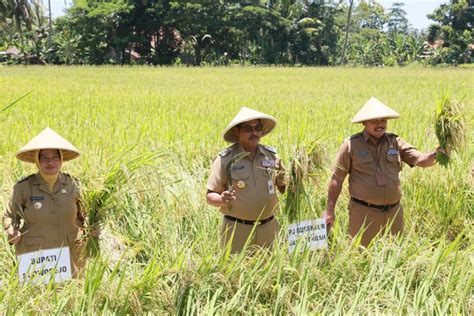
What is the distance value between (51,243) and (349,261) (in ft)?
5.09

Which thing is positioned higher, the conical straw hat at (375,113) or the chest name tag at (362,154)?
the conical straw hat at (375,113)

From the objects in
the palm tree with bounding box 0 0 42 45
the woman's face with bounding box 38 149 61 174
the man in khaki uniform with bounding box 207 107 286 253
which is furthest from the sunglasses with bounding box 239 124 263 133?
the palm tree with bounding box 0 0 42 45

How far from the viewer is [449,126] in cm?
308

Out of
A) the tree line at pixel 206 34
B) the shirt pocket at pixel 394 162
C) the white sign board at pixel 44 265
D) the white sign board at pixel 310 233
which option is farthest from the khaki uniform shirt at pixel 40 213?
the tree line at pixel 206 34

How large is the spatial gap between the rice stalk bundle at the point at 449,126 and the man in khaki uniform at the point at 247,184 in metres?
1.02

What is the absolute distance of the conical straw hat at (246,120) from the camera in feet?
9.27

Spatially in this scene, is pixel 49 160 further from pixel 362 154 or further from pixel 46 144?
pixel 362 154

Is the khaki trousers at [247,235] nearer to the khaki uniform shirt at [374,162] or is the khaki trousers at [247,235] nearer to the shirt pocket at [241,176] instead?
the shirt pocket at [241,176]

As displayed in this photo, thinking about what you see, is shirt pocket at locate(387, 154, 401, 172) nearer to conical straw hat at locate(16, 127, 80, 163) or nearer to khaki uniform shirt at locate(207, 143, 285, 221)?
khaki uniform shirt at locate(207, 143, 285, 221)

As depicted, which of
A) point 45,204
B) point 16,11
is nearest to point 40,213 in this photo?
point 45,204

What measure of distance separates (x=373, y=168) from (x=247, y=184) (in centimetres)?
92

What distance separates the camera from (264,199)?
287 cm

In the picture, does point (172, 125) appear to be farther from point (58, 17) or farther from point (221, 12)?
point (58, 17)

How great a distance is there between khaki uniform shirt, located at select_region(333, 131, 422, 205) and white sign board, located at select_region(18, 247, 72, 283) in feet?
5.90
